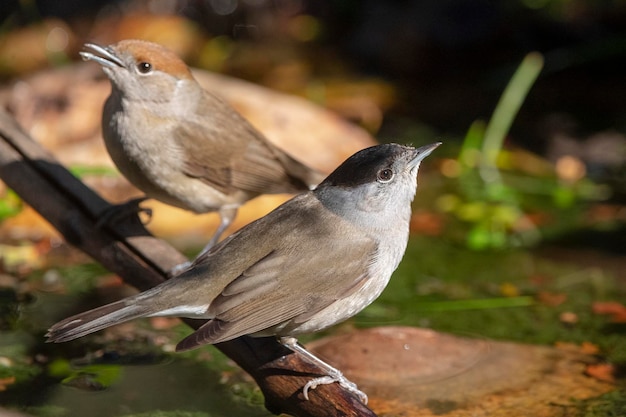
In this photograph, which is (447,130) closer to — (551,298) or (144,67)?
(551,298)

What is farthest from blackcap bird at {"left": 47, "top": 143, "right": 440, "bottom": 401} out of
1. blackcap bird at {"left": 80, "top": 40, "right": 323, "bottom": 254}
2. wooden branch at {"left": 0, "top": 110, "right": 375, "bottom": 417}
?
blackcap bird at {"left": 80, "top": 40, "right": 323, "bottom": 254}

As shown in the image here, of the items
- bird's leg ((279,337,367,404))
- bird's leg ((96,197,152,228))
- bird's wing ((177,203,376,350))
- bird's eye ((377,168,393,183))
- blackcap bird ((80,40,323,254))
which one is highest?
blackcap bird ((80,40,323,254))

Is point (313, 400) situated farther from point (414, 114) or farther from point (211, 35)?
point (211, 35)

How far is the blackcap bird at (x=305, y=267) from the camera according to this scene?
4.18m

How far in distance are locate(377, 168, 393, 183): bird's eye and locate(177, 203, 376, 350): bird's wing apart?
28 centimetres

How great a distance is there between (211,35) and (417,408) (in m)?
7.19

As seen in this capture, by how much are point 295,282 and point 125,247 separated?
1.13 metres

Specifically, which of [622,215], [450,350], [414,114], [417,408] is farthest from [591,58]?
[417,408]

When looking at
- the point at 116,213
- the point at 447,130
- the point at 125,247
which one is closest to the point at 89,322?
the point at 125,247

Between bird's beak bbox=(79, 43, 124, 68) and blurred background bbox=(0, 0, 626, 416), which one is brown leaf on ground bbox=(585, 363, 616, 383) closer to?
blurred background bbox=(0, 0, 626, 416)

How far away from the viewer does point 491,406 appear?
4.96 metres

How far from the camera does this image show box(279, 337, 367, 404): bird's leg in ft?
13.4

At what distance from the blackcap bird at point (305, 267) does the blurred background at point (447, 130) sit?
0.90 metres

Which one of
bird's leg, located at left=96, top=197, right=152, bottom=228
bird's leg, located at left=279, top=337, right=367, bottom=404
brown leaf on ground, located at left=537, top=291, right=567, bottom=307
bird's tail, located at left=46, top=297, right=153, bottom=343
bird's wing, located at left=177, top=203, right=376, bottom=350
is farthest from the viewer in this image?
brown leaf on ground, located at left=537, top=291, right=567, bottom=307
